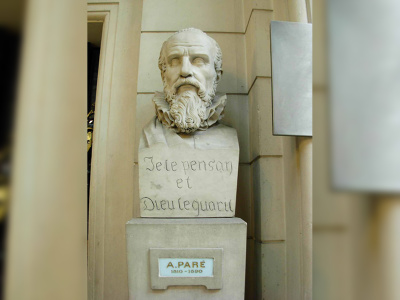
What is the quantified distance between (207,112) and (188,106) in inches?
6.9

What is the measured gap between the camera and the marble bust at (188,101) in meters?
2.37

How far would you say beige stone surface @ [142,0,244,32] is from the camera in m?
3.41

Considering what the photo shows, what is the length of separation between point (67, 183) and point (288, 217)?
2.66 m

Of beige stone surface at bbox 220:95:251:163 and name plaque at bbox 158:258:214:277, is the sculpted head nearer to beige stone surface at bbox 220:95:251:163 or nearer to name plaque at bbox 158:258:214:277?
beige stone surface at bbox 220:95:251:163

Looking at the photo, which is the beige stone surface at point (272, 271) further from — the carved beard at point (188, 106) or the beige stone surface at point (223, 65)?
the beige stone surface at point (223, 65)

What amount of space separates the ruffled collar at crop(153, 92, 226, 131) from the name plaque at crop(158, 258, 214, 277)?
0.89 m

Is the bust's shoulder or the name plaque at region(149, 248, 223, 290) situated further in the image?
the bust's shoulder

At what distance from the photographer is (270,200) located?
107 inches

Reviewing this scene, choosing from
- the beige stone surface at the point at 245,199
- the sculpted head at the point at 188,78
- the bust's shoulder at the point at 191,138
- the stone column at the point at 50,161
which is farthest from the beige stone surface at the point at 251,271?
the stone column at the point at 50,161

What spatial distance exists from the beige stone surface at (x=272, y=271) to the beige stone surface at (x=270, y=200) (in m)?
0.08

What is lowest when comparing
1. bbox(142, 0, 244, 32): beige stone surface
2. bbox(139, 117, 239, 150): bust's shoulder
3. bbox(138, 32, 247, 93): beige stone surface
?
bbox(139, 117, 239, 150): bust's shoulder

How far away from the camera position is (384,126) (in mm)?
236

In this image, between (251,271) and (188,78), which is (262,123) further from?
(251,271)

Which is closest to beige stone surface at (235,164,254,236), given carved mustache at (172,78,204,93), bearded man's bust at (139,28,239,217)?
bearded man's bust at (139,28,239,217)
